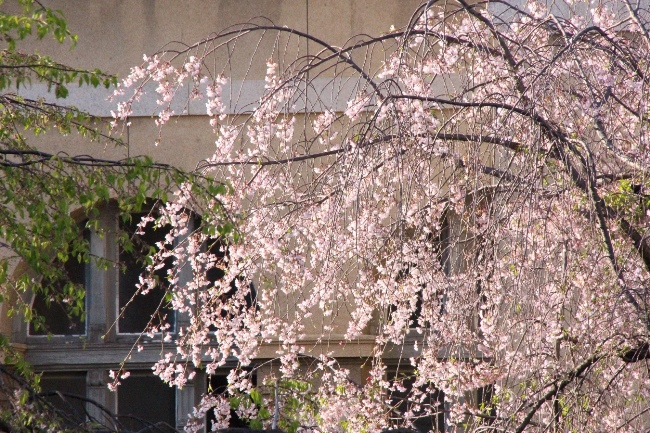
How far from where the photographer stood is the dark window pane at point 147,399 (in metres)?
7.86

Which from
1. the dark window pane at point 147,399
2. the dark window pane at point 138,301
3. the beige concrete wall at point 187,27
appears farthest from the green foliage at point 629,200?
the dark window pane at point 147,399

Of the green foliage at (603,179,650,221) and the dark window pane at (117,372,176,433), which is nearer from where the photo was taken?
the green foliage at (603,179,650,221)

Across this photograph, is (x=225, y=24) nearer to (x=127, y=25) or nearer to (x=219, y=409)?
(x=127, y=25)

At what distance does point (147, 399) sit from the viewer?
7.89 m

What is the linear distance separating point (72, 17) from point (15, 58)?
3116 mm

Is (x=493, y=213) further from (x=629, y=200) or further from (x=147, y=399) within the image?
(x=147, y=399)

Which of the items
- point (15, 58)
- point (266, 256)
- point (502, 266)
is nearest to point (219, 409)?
point (266, 256)

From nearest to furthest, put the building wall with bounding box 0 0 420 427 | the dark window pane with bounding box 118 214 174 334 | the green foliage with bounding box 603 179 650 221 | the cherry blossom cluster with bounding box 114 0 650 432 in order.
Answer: the cherry blossom cluster with bounding box 114 0 650 432 → the green foliage with bounding box 603 179 650 221 → the building wall with bounding box 0 0 420 427 → the dark window pane with bounding box 118 214 174 334

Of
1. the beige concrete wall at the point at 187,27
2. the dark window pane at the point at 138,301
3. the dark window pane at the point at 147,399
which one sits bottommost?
the dark window pane at the point at 147,399

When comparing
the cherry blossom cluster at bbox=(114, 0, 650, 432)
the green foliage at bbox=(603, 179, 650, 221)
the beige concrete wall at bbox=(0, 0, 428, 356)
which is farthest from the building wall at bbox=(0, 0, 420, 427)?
the green foliage at bbox=(603, 179, 650, 221)

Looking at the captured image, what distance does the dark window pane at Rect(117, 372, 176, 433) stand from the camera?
25.8ft

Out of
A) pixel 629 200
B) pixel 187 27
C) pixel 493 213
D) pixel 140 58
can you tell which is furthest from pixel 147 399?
pixel 629 200

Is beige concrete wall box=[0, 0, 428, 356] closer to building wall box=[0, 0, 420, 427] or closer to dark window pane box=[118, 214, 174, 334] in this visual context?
building wall box=[0, 0, 420, 427]

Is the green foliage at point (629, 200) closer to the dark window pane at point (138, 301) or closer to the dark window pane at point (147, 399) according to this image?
the dark window pane at point (138, 301)
